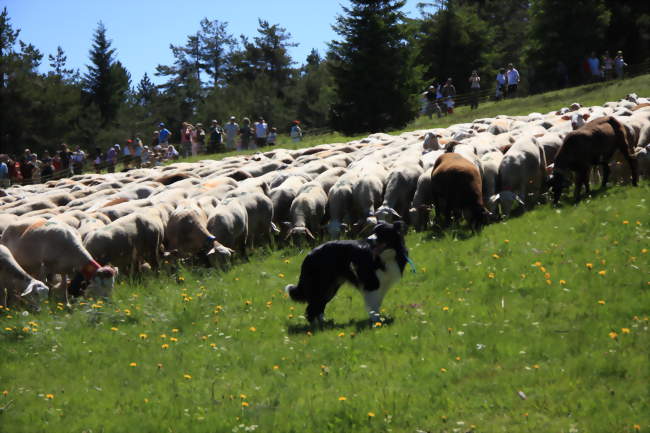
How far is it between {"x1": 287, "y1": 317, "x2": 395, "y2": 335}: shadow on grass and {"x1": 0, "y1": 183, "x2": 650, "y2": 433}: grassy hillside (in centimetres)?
6

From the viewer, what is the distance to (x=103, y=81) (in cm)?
7431

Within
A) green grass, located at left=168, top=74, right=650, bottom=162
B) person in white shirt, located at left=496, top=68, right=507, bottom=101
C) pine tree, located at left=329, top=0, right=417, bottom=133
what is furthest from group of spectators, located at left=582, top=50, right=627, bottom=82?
pine tree, located at left=329, top=0, right=417, bottom=133

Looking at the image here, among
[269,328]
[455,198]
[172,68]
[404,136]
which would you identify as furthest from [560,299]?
[172,68]

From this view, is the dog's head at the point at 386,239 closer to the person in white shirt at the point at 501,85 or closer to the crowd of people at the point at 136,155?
the crowd of people at the point at 136,155

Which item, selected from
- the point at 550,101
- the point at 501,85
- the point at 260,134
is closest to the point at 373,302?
the point at 550,101

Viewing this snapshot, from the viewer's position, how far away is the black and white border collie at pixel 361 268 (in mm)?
10414

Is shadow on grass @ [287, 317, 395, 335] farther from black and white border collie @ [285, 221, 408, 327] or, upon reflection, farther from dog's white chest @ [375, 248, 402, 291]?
dog's white chest @ [375, 248, 402, 291]

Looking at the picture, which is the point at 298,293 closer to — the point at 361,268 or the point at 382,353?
the point at 361,268

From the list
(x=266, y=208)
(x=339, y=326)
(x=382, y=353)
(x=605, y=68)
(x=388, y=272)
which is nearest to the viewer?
(x=382, y=353)

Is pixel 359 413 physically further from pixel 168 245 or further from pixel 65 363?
pixel 168 245

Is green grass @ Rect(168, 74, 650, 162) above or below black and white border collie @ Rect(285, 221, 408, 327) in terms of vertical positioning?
above

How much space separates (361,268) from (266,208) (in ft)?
27.6

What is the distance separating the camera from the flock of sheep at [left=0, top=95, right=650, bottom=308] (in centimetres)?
1499

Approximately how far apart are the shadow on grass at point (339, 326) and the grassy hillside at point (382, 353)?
0.06m
